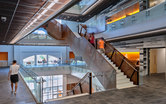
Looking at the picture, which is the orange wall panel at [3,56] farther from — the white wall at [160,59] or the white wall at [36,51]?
the white wall at [160,59]

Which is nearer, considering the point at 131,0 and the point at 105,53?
the point at 105,53

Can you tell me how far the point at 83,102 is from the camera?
14.5ft

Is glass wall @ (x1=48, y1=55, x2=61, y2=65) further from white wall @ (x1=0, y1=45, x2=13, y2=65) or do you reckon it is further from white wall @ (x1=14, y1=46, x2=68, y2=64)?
white wall @ (x1=0, y1=45, x2=13, y2=65)

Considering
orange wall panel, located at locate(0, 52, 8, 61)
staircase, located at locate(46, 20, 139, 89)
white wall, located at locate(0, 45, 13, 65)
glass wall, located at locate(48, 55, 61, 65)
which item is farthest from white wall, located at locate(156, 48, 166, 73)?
orange wall panel, located at locate(0, 52, 8, 61)

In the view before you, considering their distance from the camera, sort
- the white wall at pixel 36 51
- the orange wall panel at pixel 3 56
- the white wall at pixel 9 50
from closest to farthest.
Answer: the white wall at pixel 9 50 < the orange wall panel at pixel 3 56 < the white wall at pixel 36 51

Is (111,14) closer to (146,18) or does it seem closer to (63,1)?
(146,18)

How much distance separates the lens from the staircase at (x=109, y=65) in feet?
22.0

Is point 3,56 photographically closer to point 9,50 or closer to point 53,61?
point 9,50

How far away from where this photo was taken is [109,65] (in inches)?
300

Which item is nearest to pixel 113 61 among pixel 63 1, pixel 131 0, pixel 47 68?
pixel 131 0

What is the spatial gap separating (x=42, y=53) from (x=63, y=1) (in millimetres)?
17556


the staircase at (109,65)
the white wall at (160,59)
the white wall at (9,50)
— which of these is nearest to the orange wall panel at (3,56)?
the white wall at (9,50)

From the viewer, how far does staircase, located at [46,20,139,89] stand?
6.71 meters

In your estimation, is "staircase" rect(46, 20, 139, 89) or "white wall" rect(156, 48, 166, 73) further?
"white wall" rect(156, 48, 166, 73)
